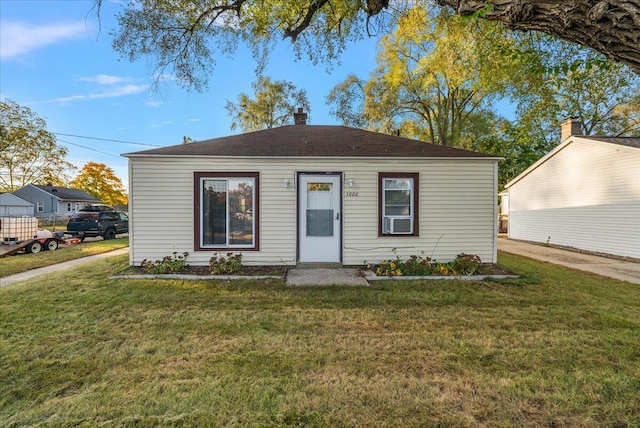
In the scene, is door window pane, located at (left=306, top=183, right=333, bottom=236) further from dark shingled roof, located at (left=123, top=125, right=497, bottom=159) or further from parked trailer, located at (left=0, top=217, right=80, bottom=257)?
parked trailer, located at (left=0, top=217, right=80, bottom=257)

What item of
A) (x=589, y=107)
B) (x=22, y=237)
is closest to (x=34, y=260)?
(x=22, y=237)

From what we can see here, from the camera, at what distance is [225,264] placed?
6668mm

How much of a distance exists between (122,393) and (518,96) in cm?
2134

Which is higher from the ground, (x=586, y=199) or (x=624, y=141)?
(x=624, y=141)

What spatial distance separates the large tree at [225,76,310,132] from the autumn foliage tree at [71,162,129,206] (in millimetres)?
32100

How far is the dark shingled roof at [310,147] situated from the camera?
7008mm

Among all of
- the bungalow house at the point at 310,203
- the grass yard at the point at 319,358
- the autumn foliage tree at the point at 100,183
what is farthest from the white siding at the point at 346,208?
the autumn foliage tree at the point at 100,183

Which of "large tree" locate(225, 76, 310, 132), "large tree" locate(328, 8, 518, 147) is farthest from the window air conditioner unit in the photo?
"large tree" locate(225, 76, 310, 132)

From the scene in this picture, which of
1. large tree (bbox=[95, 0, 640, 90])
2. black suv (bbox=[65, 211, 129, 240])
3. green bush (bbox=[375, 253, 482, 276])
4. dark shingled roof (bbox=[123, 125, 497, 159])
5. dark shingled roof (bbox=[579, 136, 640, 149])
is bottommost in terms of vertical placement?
green bush (bbox=[375, 253, 482, 276])

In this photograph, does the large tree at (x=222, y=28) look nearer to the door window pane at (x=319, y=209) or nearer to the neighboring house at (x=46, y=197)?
the door window pane at (x=319, y=209)

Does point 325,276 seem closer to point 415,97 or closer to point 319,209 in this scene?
point 319,209

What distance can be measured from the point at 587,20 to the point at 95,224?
58.9 feet

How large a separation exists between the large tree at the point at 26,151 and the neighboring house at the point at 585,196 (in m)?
44.0

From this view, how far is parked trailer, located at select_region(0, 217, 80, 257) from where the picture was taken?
→ 32.0 ft
